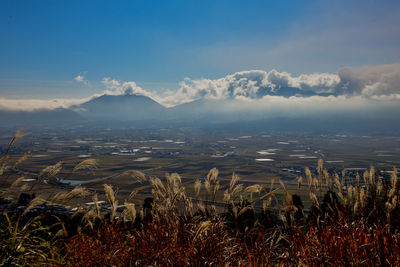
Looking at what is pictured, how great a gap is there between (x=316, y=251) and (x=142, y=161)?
140175 mm

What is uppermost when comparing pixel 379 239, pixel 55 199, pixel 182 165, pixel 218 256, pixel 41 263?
pixel 55 199

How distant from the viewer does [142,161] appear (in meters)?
141

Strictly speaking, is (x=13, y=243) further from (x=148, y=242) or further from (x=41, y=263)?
(x=148, y=242)

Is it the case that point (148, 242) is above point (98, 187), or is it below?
above

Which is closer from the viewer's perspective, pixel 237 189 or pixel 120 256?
pixel 120 256

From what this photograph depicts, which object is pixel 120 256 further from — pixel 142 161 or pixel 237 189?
pixel 142 161

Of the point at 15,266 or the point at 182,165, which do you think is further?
the point at 182,165

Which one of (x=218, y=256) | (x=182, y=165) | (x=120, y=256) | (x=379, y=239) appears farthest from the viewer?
(x=182, y=165)

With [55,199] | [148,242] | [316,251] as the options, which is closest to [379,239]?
[316,251]

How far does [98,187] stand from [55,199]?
87.2 meters

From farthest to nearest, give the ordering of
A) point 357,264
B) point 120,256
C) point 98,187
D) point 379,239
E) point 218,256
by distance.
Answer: point 98,187 → point 120,256 → point 218,256 → point 379,239 → point 357,264

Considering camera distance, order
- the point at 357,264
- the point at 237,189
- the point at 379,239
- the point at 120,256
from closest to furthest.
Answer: the point at 357,264, the point at 379,239, the point at 120,256, the point at 237,189

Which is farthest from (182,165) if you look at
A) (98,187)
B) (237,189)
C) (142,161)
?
(237,189)

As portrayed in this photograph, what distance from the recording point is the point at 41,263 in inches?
194
